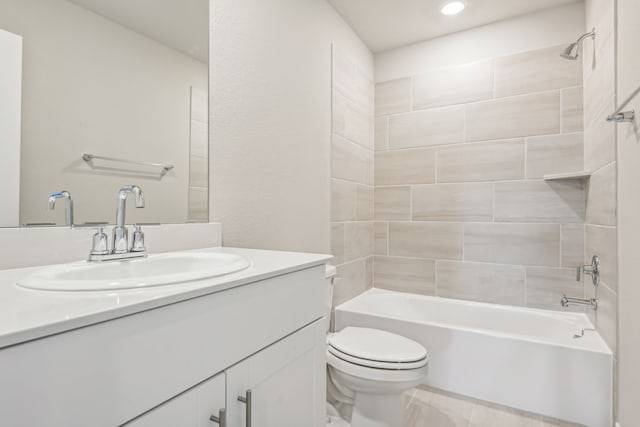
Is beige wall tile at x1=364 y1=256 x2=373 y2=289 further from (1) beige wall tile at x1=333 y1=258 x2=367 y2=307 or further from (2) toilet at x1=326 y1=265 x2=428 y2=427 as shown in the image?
(2) toilet at x1=326 y1=265 x2=428 y2=427

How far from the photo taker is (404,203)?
8.84 ft

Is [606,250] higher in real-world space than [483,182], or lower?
lower

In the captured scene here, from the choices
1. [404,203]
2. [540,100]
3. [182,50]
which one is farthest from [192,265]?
[540,100]

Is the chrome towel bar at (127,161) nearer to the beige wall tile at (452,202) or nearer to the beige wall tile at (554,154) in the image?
the beige wall tile at (452,202)

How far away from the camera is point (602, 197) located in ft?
5.65

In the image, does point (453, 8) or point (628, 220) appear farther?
point (453, 8)

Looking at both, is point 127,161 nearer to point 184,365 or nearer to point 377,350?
point 184,365

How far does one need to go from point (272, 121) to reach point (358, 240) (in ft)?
4.01

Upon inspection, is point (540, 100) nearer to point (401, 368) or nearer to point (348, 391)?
point (401, 368)

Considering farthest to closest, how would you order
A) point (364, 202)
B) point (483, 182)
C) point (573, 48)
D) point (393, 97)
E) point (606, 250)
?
1. point (393, 97)
2. point (364, 202)
3. point (483, 182)
4. point (573, 48)
5. point (606, 250)

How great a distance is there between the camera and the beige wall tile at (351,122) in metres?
2.23

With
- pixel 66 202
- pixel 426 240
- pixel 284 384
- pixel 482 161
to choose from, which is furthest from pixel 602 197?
pixel 66 202

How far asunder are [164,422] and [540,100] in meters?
2.67

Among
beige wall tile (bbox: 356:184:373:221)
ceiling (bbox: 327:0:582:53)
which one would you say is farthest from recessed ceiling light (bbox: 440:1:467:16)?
beige wall tile (bbox: 356:184:373:221)
